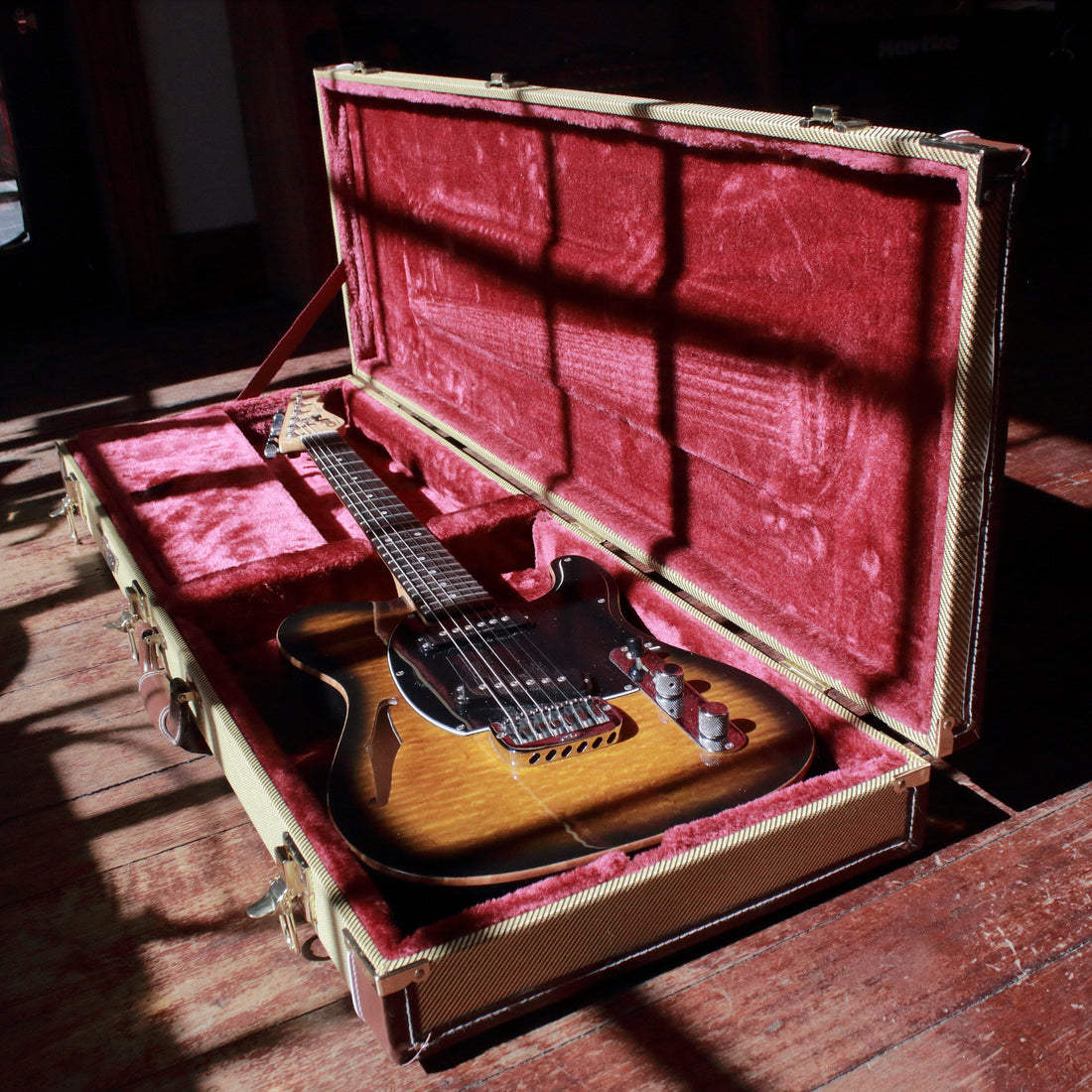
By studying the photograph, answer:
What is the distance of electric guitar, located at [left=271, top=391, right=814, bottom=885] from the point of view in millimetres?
1095

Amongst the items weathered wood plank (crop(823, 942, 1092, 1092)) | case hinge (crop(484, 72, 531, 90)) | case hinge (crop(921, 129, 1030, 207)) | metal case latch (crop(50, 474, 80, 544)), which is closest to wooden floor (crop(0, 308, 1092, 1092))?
weathered wood plank (crop(823, 942, 1092, 1092))

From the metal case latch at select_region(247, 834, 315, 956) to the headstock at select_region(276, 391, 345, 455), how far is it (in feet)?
3.73

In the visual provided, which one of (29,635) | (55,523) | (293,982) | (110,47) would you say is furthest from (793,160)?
(110,47)

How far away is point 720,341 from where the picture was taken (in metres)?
1.41

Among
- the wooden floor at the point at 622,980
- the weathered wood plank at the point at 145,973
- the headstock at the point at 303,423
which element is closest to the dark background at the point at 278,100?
the headstock at the point at 303,423

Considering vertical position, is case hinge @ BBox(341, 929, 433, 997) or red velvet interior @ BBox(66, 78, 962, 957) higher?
red velvet interior @ BBox(66, 78, 962, 957)

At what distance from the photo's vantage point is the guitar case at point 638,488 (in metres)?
1.04

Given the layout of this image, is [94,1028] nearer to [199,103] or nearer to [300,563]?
[300,563]

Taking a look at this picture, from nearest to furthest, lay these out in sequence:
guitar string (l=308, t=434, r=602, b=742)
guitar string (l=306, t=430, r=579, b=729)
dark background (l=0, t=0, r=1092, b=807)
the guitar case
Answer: the guitar case
guitar string (l=308, t=434, r=602, b=742)
guitar string (l=306, t=430, r=579, b=729)
dark background (l=0, t=0, r=1092, b=807)

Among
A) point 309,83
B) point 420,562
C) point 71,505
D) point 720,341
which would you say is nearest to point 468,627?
point 420,562

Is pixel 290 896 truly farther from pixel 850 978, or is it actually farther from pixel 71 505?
pixel 71 505

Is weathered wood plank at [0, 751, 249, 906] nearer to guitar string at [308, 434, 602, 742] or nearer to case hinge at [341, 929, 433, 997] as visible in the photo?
guitar string at [308, 434, 602, 742]

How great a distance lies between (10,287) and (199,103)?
3.31 feet

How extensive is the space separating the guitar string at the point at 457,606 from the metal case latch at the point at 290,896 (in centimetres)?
27
